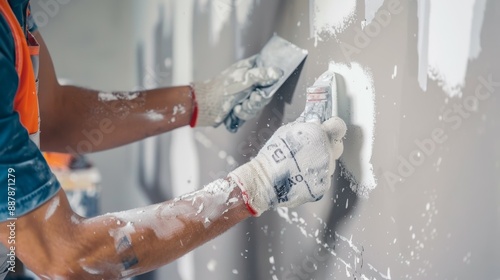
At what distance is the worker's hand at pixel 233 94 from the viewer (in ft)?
5.38

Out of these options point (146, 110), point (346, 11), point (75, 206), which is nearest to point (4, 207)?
point (146, 110)

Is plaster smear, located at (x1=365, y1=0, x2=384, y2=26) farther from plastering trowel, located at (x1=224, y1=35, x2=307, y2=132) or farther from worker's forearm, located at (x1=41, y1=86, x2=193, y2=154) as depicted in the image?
worker's forearm, located at (x1=41, y1=86, x2=193, y2=154)

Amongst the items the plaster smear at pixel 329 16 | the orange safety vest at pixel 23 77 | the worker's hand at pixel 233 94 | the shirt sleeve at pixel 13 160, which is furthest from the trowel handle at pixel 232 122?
the shirt sleeve at pixel 13 160

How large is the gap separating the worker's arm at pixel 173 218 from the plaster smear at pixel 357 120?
0.09ft

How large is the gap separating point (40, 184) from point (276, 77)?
2.30 ft

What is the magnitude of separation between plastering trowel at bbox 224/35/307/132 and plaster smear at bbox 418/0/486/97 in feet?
1.53

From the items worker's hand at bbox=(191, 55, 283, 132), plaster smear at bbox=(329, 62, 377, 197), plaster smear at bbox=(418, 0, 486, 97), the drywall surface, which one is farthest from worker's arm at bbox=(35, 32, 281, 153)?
plaster smear at bbox=(418, 0, 486, 97)

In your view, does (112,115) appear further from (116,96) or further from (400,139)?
(400,139)

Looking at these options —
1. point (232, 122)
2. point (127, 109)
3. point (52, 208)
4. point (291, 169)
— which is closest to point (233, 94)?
point (232, 122)

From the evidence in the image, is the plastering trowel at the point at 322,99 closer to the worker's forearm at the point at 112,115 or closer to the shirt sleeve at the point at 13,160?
the worker's forearm at the point at 112,115

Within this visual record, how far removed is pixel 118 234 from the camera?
1204 mm

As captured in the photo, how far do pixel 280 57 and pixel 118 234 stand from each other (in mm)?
655

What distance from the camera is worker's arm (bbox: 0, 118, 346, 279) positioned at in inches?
45.6

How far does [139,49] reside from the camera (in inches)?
82.2
